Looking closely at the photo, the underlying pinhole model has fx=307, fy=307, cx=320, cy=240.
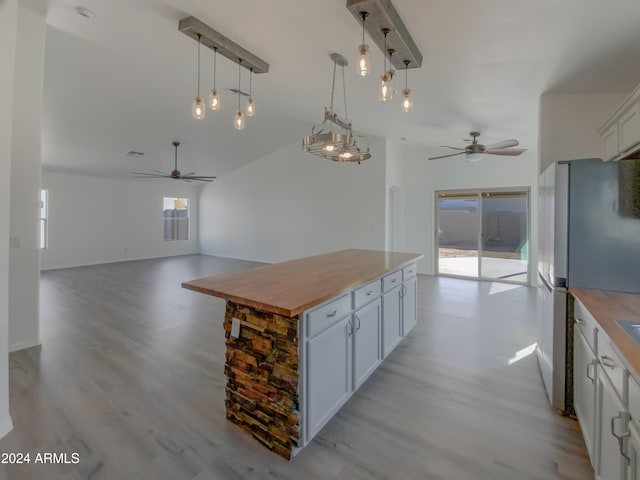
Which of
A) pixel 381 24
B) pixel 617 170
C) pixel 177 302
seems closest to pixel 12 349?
pixel 177 302

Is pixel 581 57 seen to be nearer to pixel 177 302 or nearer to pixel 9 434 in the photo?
pixel 9 434

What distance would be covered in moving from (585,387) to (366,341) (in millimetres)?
1321

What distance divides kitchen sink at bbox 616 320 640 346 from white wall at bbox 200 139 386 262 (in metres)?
5.26

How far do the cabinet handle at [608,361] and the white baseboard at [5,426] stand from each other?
329 centimetres

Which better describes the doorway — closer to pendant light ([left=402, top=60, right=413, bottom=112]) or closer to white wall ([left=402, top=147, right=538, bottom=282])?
white wall ([left=402, top=147, right=538, bottom=282])

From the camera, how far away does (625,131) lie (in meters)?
1.74

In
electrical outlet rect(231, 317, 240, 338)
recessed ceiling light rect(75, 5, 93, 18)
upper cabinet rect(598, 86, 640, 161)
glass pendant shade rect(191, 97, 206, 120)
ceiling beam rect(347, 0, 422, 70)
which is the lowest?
electrical outlet rect(231, 317, 240, 338)

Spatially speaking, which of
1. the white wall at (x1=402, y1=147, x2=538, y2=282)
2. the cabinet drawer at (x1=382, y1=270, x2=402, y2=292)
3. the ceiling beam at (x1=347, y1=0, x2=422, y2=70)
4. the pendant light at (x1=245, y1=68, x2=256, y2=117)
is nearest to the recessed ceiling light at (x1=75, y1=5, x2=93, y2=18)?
the pendant light at (x1=245, y1=68, x2=256, y2=117)

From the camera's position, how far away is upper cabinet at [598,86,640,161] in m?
1.60

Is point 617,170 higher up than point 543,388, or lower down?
higher up

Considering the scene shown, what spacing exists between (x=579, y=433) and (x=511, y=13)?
105 inches

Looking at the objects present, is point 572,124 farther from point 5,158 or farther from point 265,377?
point 5,158

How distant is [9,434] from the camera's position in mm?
1898

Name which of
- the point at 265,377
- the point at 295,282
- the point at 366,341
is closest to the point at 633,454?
the point at 366,341
